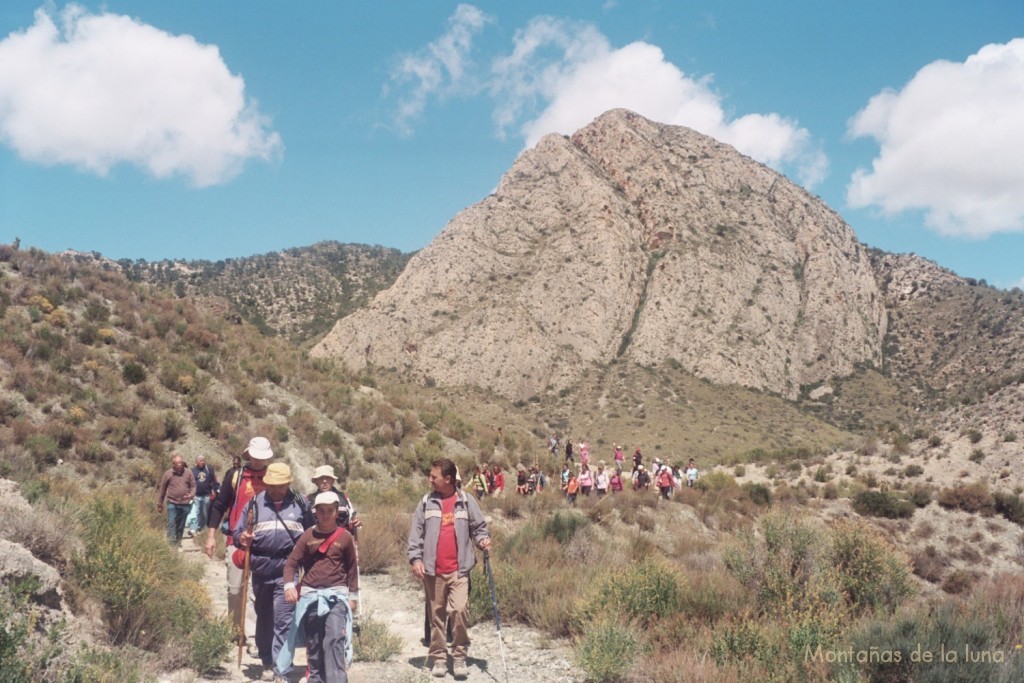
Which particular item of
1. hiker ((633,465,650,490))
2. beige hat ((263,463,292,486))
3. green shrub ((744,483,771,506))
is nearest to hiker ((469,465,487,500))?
hiker ((633,465,650,490))

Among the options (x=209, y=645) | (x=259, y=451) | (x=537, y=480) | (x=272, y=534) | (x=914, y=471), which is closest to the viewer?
(x=272, y=534)

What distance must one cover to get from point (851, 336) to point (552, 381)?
37.4m

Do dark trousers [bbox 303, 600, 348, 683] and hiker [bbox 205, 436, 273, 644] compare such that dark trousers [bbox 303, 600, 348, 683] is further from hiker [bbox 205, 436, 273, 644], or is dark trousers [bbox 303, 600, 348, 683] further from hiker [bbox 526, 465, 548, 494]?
hiker [bbox 526, 465, 548, 494]

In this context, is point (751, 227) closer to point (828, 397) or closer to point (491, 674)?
point (828, 397)

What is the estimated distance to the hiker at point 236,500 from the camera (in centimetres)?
619

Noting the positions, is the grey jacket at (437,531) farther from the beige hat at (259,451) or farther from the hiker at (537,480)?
the hiker at (537,480)

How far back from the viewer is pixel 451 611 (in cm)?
623

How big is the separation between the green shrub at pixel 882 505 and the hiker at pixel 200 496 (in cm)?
2279

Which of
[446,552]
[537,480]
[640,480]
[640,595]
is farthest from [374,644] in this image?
[640,480]

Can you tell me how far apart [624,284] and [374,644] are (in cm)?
6337

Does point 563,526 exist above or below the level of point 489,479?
below

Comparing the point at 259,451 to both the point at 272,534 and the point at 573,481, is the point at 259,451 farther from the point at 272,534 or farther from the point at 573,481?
the point at 573,481

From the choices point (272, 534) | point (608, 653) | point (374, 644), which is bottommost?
point (374, 644)

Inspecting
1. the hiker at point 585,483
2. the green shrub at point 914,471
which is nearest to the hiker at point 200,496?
the hiker at point 585,483
